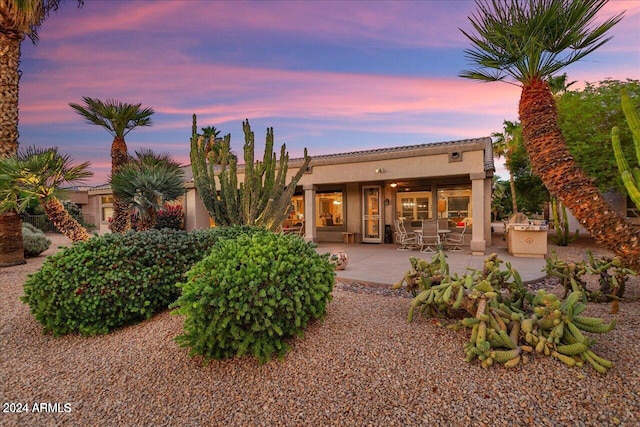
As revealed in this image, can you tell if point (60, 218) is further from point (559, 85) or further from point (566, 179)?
point (559, 85)

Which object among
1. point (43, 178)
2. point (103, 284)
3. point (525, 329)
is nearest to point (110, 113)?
point (43, 178)

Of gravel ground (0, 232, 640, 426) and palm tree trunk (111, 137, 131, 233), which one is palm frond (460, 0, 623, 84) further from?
palm tree trunk (111, 137, 131, 233)

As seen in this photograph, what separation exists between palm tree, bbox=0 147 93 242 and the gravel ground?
3.94 metres

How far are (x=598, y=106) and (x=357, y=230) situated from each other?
9.99 meters

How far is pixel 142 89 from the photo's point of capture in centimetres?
1058

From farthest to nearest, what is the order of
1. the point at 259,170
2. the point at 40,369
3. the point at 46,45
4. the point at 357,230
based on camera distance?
the point at 357,230 < the point at 46,45 < the point at 259,170 < the point at 40,369

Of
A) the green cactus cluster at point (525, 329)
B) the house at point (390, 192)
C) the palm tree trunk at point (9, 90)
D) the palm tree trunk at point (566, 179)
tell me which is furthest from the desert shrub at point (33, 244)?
the palm tree trunk at point (566, 179)

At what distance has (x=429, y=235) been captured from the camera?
35.4 feet

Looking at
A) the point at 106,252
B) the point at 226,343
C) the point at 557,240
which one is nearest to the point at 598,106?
the point at 557,240

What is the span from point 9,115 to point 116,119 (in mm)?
2824

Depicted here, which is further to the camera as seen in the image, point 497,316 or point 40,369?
point 40,369

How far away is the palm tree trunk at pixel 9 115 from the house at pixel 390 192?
696cm

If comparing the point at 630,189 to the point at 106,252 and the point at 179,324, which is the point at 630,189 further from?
the point at 106,252

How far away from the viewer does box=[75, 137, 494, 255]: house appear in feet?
33.0
